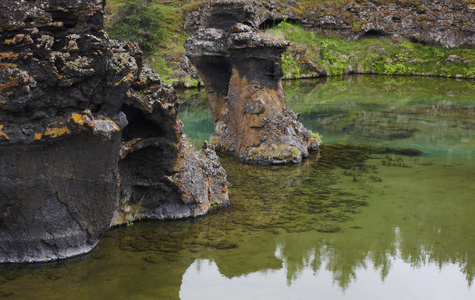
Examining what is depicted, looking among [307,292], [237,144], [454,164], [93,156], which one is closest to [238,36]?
[237,144]

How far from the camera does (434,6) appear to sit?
1879 inches

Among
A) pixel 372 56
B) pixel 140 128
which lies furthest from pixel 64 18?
pixel 372 56

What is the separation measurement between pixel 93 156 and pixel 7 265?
2.15m

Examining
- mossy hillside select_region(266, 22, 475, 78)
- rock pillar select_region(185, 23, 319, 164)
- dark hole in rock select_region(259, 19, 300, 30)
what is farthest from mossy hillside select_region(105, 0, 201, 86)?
rock pillar select_region(185, 23, 319, 164)

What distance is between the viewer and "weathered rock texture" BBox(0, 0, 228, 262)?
7223mm

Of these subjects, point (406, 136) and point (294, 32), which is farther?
point (294, 32)

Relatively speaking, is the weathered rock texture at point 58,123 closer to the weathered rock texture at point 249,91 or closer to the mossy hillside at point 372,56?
the weathered rock texture at point 249,91

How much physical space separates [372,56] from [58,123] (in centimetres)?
4166

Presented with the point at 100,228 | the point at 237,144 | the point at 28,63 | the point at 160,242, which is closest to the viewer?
the point at 28,63

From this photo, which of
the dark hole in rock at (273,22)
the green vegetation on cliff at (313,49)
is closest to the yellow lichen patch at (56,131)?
the green vegetation on cliff at (313,49)

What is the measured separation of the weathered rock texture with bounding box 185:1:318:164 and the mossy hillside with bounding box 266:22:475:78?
24898mm

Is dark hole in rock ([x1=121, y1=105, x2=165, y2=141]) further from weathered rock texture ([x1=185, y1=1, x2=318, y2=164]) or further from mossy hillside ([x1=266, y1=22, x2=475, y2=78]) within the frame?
mossy hillside ([x1=266, y1=22, x2=475, y2=78])

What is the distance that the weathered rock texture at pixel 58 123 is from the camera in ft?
23.7

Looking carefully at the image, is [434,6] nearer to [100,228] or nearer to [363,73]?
[363,73]
